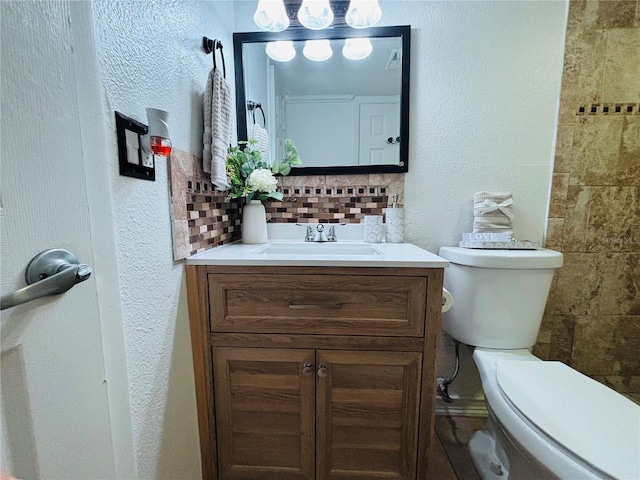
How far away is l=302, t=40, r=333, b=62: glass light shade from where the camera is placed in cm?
120

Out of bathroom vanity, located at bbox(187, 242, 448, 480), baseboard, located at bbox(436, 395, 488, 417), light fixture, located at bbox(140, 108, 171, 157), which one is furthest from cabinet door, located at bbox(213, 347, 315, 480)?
baseboard, located at bbox(436, 395, 488, 417)

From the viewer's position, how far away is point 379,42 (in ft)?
3.88

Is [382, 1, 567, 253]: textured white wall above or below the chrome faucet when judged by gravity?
above

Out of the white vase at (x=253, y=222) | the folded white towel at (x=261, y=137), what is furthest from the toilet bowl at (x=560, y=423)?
the folded white towel at (x=261, y=137)

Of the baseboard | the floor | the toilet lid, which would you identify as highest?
the toilet lid

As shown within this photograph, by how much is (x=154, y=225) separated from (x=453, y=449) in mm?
1406

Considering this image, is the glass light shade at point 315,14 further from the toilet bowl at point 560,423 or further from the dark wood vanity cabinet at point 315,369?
the toilet bowl at point 560,423

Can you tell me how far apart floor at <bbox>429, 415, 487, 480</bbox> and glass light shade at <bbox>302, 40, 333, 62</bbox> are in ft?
5.60

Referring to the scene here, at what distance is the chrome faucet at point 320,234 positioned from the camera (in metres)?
1.24

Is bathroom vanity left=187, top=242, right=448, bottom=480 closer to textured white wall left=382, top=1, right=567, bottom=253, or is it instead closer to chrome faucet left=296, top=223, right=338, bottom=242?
chrome faucet left=296, top=223, right=338, bottom=242

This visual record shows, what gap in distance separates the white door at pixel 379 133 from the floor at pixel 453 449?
1.24m

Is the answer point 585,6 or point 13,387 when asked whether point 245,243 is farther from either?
point 585,6

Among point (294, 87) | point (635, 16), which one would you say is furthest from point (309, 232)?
point (635, 16)

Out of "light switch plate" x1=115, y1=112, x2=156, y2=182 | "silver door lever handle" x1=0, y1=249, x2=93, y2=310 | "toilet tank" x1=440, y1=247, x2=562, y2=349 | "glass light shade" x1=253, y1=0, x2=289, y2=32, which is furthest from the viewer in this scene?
"glass light shade" x1=253, y1=0, x2=289, y2=32
